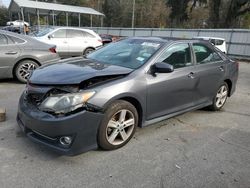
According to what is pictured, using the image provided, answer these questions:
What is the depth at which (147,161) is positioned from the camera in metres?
3.42

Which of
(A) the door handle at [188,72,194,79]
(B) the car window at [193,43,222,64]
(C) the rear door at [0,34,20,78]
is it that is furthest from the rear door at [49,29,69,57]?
(A) the door handle at [188,72,194,79]

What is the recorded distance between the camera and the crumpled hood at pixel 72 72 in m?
3.34

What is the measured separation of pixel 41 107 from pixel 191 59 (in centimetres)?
271

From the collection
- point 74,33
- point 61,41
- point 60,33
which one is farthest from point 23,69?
point 74,33

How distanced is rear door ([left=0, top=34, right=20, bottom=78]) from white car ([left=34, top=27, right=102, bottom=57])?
A: 4.57 metres

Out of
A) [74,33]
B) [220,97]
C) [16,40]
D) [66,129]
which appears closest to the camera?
[66,129]

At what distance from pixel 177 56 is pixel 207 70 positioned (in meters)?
0.80

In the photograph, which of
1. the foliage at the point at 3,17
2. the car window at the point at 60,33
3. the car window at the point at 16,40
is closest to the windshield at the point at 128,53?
the car window at the point at 16,40

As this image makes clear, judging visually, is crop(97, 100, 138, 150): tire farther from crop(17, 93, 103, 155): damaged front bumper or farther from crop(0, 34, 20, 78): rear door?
crop(0, 34, 20, 78): rear door

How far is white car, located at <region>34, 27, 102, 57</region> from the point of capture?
38.7ft

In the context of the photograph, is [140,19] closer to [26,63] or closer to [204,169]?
[26,63]

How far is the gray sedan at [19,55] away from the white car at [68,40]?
4.33 metres

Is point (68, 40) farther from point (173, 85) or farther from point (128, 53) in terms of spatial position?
point (173, 85)

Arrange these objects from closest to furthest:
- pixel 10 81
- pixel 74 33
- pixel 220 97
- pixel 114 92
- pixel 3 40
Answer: pixel 114 92 < pixel 220 97 < pixel 3 40 < pixel 10 81 < pixel 74 33
